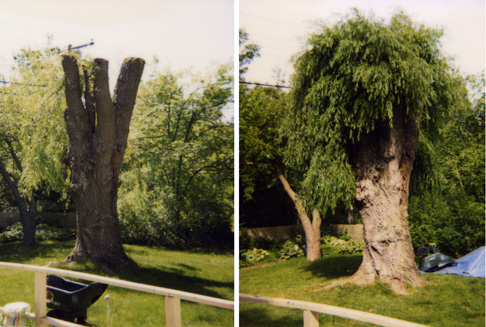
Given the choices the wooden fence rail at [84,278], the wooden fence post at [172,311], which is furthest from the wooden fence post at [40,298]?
the wooden fence post at [172,311]

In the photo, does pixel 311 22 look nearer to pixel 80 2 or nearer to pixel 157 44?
pixel 157 44

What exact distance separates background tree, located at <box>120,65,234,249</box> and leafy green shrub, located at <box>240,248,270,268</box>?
2.15 ft

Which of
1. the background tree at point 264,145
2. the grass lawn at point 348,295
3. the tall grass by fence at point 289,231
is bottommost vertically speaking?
the grass lawn at point 348,295

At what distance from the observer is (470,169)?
130 inches

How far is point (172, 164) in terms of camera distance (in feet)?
9.28

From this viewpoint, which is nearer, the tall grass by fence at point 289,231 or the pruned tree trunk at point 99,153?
the pruned tree trunk at point 99,153

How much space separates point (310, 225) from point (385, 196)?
0.62 m

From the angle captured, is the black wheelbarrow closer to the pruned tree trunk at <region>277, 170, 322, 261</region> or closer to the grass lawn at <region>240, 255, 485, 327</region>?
the grass lawn at <region>240, 255, 485, 327</region>

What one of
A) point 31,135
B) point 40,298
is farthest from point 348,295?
point 31,135

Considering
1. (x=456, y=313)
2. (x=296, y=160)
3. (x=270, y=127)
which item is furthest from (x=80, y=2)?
(x=456, y=313)

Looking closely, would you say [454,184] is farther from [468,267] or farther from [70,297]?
[70,297]

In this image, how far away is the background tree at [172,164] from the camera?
2.83m

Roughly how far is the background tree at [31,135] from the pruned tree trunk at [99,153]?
0.32 ft

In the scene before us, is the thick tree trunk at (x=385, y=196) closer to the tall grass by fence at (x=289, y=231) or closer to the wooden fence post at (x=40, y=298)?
the tall grass by fence at (x=289, y=231)
